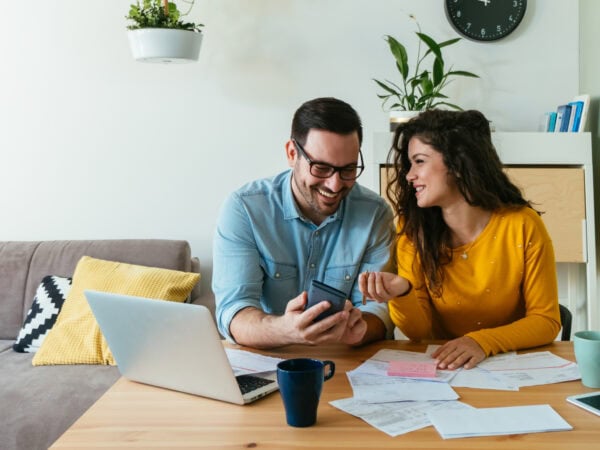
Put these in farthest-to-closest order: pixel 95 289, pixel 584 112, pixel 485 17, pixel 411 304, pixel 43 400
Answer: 1. pixel 485 17
2. pixel 584 112
3. pixel 95 289
4. pixel 43 400
5. pixel 411 304

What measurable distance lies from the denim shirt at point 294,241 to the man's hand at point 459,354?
361mm

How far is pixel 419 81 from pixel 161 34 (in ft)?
3.56

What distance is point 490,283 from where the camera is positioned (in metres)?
1.85

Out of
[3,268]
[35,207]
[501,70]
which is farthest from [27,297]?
[501,70]

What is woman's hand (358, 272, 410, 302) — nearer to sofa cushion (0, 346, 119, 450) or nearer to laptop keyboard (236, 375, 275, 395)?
laptop keyboard (236, 375, 275, 395)

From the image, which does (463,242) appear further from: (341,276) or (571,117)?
(571,117)

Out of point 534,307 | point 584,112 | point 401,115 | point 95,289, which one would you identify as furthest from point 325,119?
point 584,112

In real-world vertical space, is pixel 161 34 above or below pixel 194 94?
above

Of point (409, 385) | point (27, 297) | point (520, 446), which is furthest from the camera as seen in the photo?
point (27, 297)

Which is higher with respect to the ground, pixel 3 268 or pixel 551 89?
pixel 551 89

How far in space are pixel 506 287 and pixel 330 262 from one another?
461 mm

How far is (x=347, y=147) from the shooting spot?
6.04 feet

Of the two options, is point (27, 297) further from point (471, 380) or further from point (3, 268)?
point (471, 380)

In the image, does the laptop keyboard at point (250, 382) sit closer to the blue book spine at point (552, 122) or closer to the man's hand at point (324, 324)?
the man's hand at point (324, 324)
